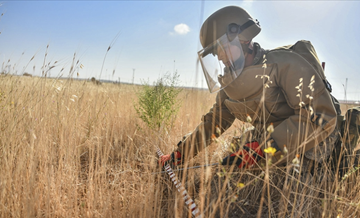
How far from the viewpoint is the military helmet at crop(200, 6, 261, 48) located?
6.15ft

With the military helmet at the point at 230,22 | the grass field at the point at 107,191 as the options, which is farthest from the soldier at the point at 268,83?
the grass field at the point at 107,191

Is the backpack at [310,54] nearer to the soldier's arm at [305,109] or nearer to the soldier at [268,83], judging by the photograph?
the soldier at [268,83]

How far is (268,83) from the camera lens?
1.78 m

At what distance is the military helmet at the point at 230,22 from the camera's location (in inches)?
73.8

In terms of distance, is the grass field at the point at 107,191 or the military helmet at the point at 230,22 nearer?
the grass field at the point at 107,191

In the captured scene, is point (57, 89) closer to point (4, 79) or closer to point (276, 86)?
point (4, 79)

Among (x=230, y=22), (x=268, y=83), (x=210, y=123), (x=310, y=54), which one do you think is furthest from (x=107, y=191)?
(x=310, y=54)

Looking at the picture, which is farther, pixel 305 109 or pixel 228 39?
pixel 228 39

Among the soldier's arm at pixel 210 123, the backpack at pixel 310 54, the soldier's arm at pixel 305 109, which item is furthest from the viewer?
the soldier's arm at pixel 210 123

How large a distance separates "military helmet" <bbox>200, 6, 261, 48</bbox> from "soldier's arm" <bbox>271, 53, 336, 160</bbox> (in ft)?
1.49

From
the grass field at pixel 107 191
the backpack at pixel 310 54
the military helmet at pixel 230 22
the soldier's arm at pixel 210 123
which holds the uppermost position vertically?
the military helmet at pixel 230 22

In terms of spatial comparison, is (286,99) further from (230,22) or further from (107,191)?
(107,191)

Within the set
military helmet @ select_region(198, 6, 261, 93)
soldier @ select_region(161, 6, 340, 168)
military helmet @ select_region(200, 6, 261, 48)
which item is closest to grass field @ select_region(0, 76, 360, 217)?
soldier @ select_region(161, 6, 340, 168)

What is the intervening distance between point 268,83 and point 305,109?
0.34m
